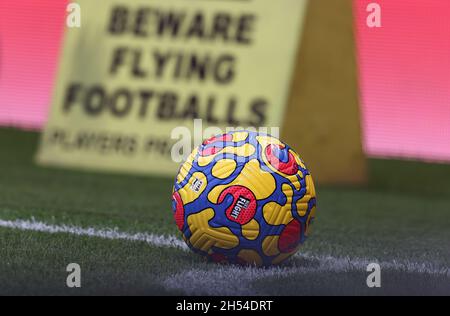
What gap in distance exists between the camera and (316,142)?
29.3ft

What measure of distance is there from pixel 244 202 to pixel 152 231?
137cm

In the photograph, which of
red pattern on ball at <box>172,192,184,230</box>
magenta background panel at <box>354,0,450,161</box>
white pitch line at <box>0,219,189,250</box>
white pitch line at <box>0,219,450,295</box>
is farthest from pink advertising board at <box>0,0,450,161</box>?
red pattern on ball at <box>172,192,184,230</box>

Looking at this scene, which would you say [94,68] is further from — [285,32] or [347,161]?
[347,161]

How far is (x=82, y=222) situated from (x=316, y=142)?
3857mm

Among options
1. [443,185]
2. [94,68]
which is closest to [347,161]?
[443,185]

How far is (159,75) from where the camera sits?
934 centimetres

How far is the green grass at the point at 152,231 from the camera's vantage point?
150 inches

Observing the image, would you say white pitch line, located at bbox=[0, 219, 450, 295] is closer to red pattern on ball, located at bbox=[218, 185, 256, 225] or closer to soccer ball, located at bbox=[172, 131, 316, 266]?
soccer ball, located at bbox=[172, 131, 316, 266]

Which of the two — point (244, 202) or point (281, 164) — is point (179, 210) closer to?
point (244, 202)

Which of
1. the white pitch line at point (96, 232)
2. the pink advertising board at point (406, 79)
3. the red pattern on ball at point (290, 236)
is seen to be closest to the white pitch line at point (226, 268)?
the white pitch line at point (96, 232)

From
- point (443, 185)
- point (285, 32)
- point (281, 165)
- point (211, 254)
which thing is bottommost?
point (443, 185)

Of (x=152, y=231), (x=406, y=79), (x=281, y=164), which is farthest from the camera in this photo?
(x=406, y=79)

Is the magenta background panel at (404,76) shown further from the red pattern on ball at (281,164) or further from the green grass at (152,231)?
the red pattern on ball at (281,164)

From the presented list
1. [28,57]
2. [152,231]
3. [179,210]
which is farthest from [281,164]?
[28,57]
